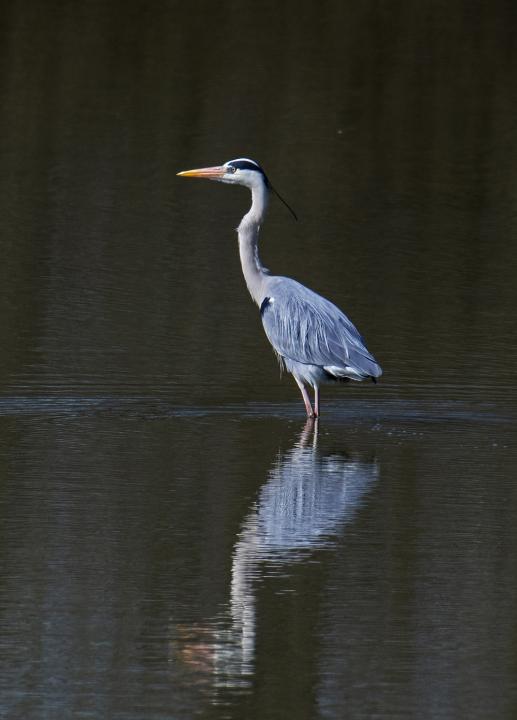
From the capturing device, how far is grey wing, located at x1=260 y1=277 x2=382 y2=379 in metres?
11.0

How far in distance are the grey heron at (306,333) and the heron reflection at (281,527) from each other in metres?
0.41

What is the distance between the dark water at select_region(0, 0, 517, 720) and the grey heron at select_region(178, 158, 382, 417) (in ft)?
0.95

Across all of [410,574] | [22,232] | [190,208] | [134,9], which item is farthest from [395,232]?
[134,9]

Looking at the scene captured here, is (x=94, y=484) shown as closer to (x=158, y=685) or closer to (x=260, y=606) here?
(x=260, y=606)

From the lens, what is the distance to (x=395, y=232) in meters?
19.2

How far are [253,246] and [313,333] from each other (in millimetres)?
1114

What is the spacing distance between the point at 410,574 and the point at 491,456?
8.22 feet

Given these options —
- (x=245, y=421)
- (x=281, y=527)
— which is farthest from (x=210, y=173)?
(x=281, y=527)

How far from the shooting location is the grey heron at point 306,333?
10977 millimetres

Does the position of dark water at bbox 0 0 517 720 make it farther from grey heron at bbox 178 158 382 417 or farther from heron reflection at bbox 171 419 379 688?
grey heron at bbox 178 158 382 417

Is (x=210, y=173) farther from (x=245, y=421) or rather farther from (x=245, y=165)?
(x=245, y=421)

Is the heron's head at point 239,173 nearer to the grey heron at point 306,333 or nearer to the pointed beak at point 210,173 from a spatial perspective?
the pointed beak at point 210,173

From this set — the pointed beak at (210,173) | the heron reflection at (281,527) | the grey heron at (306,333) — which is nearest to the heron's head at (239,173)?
the pointed beak at (210,173)

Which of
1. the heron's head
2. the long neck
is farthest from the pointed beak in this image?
the long neck
